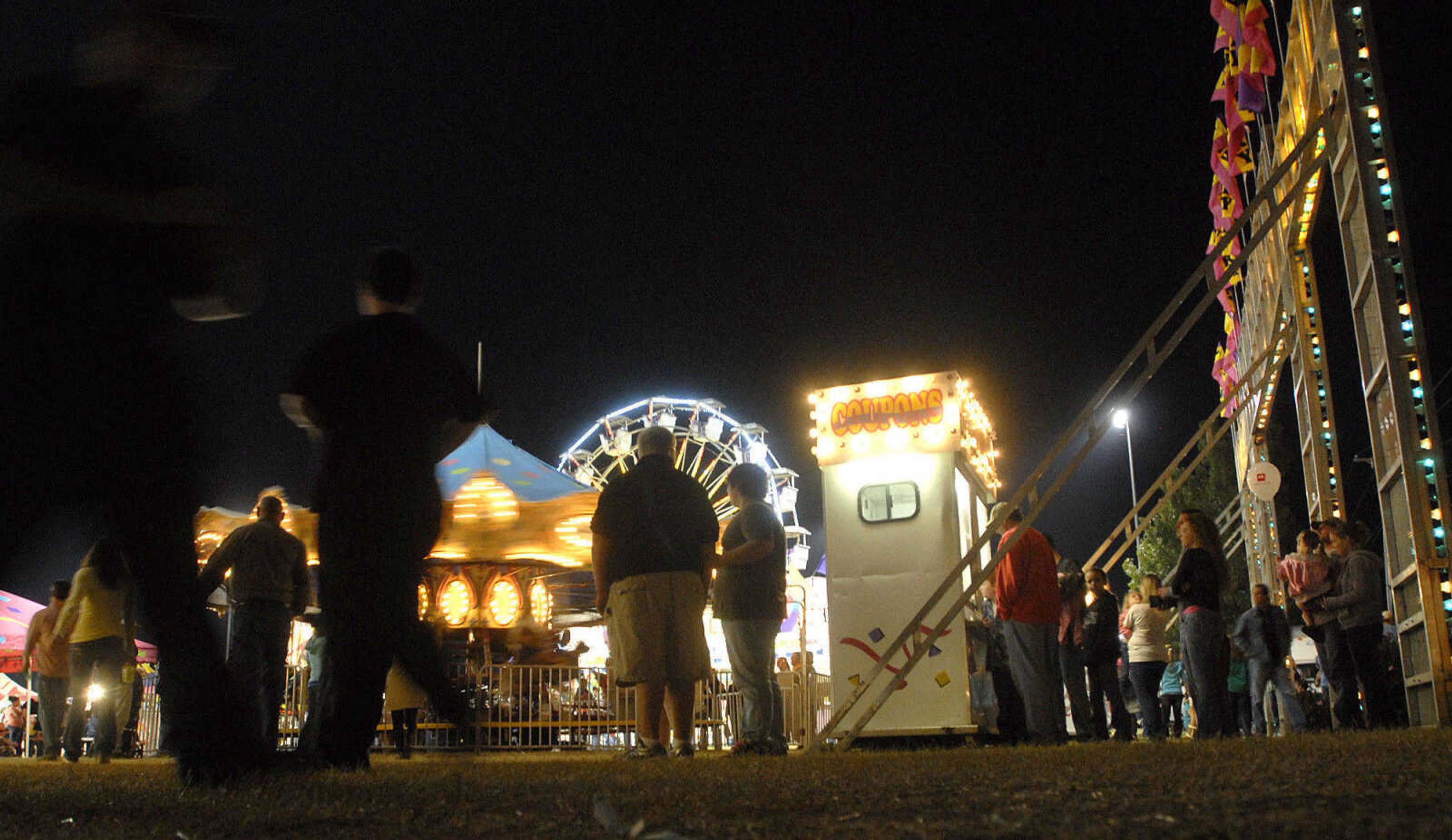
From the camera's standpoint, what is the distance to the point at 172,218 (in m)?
2.80

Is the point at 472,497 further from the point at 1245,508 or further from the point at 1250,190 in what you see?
the point at 1245,508

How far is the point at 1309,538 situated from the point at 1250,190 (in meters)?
5.43

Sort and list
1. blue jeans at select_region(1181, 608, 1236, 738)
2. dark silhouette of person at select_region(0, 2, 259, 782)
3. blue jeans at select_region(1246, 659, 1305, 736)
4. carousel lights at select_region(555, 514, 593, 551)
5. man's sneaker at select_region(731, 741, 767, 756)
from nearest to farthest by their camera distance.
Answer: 1. dark silhouette of person at select_region(0, 2, 259, 782)
2. man's sneaker at select_region(731, 741, 767, 756)
3. blue jeans at select_region(1181, 608, 1236, 738)
4. blue jeans at select_region(1246, 659, 1305, 736)
5. carousel lights at select_region(555, 514, 593, 551)

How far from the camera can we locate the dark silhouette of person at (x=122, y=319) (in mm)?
2580

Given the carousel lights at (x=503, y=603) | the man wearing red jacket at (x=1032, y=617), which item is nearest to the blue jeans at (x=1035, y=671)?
the man wearing red jacket at (x=1032, y=617)

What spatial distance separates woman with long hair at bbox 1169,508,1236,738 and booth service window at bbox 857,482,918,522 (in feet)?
9.84

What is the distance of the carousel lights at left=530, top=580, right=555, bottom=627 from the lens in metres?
13.7

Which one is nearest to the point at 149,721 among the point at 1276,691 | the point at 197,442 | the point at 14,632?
the point at 14,632

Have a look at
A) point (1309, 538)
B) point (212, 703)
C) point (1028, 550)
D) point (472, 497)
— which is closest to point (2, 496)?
point (212, 703)

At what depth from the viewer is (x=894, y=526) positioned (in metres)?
9.79

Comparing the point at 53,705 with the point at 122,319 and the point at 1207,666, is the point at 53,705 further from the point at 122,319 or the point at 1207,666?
the point at 1207,666

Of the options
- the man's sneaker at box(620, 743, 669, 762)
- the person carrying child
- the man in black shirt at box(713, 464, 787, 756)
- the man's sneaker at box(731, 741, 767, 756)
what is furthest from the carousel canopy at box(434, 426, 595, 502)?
the man's sneaker at box(620, 743, 669, 762)

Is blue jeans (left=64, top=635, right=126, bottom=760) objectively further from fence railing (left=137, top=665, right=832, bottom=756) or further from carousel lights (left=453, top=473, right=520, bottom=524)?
carousel lights (left=453, top=473, right=520, bottom=524)

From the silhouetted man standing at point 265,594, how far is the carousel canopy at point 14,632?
11437 mm
